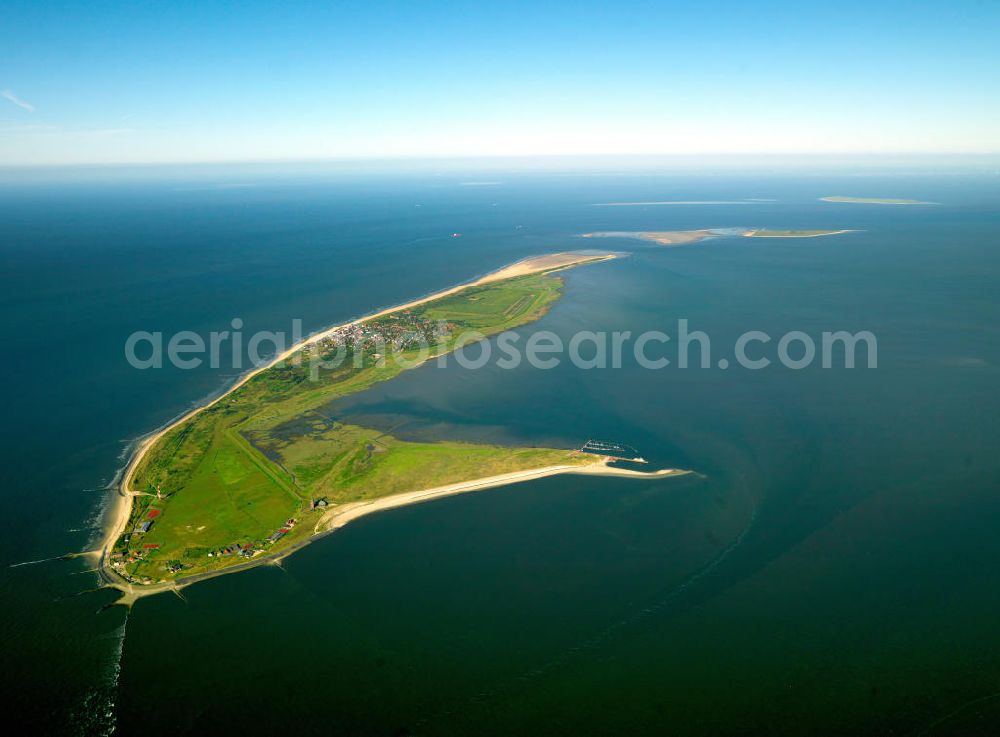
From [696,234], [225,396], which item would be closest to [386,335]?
[225,396]

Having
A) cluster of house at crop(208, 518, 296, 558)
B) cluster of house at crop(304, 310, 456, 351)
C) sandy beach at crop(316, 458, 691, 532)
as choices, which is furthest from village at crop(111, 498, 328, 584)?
cluster of house at crop(304, 310, 456, 351)

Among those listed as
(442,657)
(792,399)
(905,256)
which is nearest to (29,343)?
(442,657)

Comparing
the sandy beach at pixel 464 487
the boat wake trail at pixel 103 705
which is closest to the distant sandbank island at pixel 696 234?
the sandy beach at pixel 464 487

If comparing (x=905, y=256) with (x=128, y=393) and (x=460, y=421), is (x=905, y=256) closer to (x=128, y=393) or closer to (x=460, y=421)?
(x=460, y=421)

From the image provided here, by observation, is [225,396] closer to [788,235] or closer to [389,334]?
[389,334]

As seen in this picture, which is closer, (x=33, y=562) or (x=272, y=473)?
(x=33, y=562)

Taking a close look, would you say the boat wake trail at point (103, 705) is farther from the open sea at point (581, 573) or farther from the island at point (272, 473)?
the island at point (272, 473)
